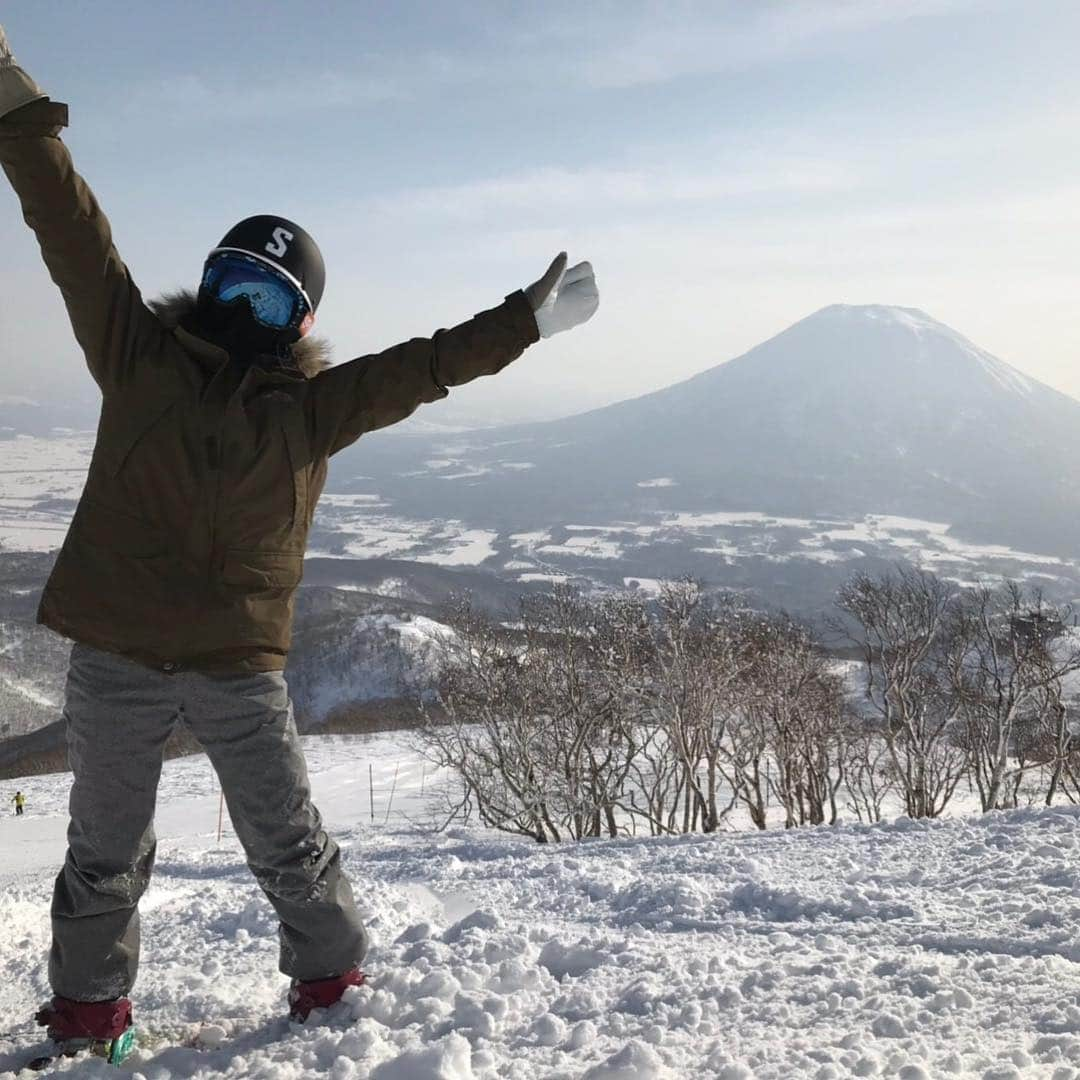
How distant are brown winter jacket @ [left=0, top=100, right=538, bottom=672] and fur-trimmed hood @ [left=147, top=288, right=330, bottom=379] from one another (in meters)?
0.07

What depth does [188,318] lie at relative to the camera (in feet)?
7.90

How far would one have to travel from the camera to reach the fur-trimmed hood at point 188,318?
2.41 meters

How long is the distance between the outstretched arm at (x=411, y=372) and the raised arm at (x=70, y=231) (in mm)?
477

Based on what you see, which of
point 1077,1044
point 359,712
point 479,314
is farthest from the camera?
point 359,712

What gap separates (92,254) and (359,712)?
69.7m

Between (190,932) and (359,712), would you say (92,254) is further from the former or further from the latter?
(359,712)

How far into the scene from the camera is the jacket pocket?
2.19 m

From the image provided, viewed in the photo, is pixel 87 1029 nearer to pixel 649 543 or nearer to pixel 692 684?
pixel 692 684

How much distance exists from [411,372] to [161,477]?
692 mm

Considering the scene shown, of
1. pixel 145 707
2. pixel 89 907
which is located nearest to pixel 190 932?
pixel 89 907

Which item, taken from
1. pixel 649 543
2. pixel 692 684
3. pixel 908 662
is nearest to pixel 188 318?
pixel 692 684

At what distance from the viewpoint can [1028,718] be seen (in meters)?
25.3

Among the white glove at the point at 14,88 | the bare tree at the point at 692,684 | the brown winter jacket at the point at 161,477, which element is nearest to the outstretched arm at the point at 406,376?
the brown winter jacket at the point at 161,477

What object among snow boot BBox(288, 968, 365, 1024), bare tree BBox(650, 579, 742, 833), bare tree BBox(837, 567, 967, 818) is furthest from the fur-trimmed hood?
bare tree BBox(837, 567, 967, 818)
